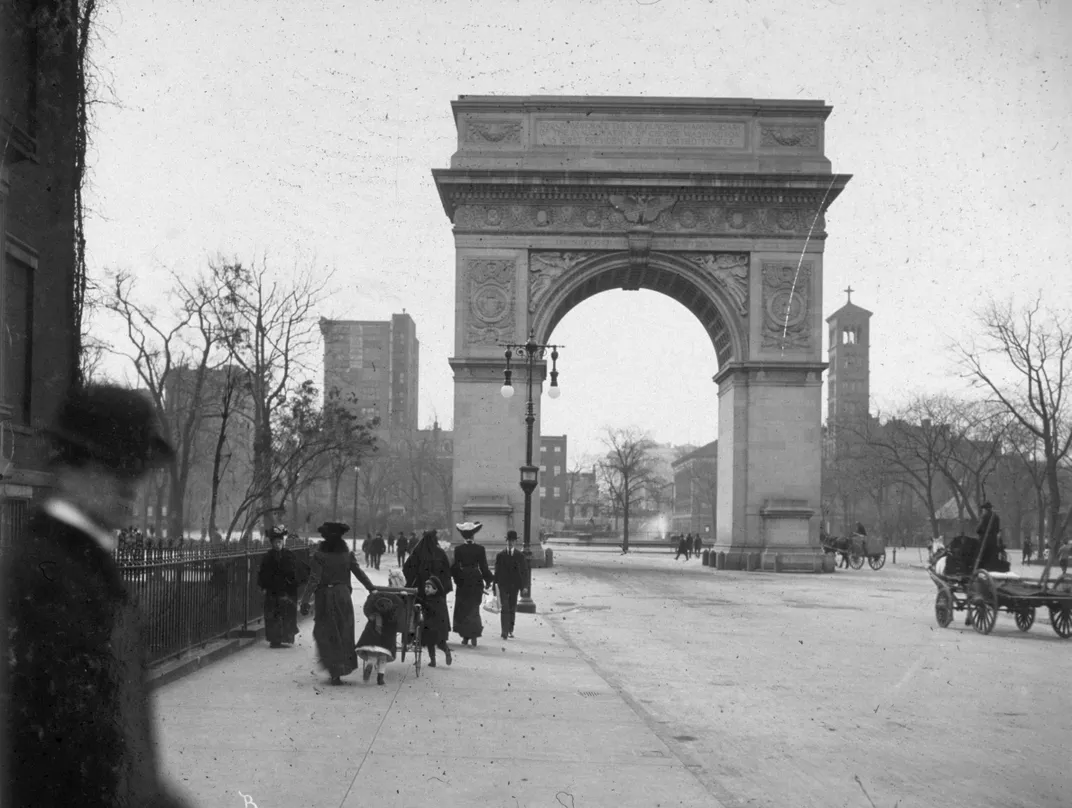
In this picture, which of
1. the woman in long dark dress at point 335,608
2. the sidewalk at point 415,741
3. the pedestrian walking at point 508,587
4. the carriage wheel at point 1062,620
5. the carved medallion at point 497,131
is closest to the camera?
the sidewalk at point 415,741

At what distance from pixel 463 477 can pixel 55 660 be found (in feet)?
115

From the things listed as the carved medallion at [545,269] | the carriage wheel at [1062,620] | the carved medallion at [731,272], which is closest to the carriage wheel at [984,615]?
the carriage wheel at [1062,620]

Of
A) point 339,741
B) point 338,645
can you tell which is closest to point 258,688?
point 338,645

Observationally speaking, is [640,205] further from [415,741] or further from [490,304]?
[415,741]

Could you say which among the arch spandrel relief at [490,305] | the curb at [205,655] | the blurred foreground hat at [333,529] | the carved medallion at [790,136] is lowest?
the curb at [205,655]

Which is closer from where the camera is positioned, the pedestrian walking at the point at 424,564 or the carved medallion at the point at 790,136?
the pedestrian walking at the point at 424,564

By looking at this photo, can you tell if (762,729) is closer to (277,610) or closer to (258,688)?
(258,688)

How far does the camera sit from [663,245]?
38.9 m

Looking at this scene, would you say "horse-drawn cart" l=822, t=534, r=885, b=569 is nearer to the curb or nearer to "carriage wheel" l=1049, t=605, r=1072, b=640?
"carriage wheel" l=1049, t=605, r=1072, b=640

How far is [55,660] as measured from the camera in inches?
140

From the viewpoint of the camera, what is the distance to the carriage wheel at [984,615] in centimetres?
1745

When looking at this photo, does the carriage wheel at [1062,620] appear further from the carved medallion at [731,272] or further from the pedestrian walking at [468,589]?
the carved medallion at [731,272]

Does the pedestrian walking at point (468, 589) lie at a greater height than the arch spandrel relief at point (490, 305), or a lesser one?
lesser

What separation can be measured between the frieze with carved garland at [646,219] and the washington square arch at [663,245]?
48 millimetres
